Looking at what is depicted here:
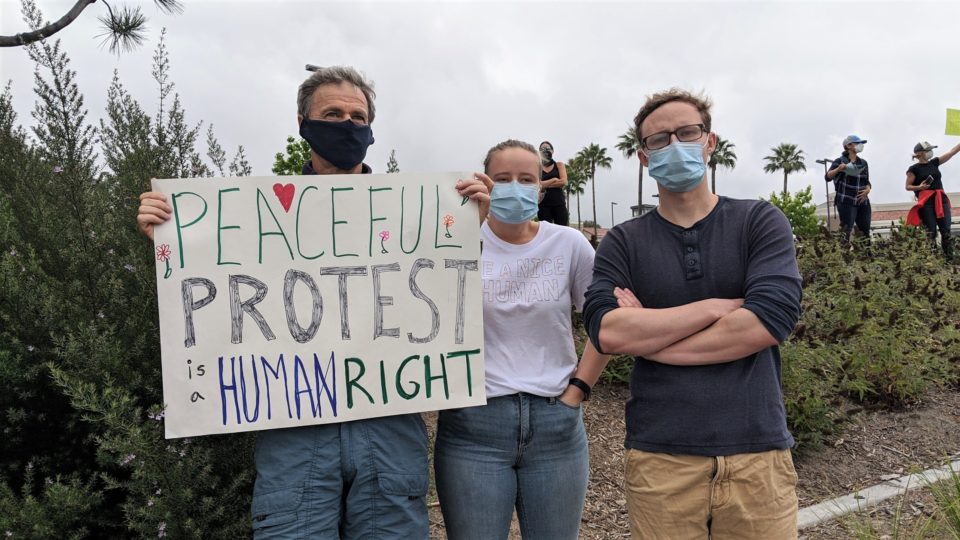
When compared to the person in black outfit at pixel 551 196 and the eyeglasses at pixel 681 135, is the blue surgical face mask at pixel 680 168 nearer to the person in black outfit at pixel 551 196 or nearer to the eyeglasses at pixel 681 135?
the eyeglasses at pixel 681 135

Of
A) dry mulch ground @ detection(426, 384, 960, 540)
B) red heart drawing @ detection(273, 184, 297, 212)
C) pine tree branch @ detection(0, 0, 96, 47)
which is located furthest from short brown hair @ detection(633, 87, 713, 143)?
pine tree branch @ detection(0, 0, 96, 47)

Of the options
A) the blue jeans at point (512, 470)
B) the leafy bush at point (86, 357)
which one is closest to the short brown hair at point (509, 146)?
the blue jeans at point (512, 470)

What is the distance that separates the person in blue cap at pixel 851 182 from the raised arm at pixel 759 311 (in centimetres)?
820

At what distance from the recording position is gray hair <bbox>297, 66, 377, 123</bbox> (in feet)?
7.18

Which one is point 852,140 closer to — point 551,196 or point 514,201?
point 551,196

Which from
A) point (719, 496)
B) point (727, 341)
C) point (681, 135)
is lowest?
point (719, 496)

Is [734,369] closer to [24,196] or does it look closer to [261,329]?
[261,329]

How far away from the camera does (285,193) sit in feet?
7.30

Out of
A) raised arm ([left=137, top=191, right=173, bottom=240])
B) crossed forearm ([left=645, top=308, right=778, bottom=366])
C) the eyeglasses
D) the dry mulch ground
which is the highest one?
the eyeglasses

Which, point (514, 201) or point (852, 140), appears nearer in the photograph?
point (514, 201)

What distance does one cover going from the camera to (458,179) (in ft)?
7.58

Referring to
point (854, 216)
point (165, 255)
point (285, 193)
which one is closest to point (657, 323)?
point (285, 193)

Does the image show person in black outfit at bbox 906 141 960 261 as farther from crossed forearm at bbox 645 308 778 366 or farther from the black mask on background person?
the black mask on background person

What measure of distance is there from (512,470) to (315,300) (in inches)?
33.6
